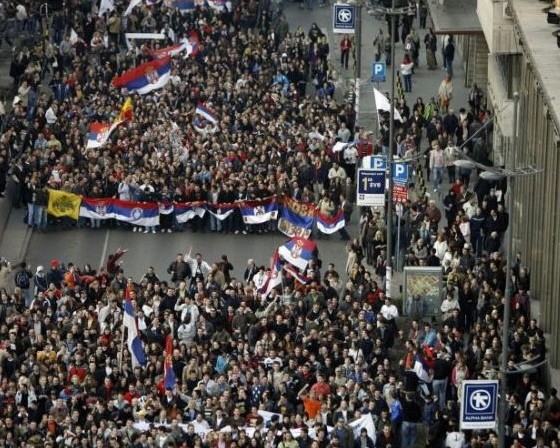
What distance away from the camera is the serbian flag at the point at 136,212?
7525 cm

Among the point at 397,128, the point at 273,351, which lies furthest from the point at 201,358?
the point at 397,128

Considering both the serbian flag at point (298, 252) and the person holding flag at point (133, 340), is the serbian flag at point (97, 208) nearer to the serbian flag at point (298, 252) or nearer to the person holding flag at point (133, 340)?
the serbian flag at point (298, 252)

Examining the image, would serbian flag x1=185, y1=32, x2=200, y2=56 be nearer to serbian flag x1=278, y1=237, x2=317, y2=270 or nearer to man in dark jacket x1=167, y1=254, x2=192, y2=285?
man in dark jacket x1=167, y1=254, x2=192, y2=285

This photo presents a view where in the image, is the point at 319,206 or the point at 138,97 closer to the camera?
the point at 319,206

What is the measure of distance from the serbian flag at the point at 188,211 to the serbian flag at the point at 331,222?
11.5 feet

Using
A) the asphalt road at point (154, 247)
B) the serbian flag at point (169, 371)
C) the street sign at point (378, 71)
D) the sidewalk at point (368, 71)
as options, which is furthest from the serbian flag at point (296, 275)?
the street sign at point (378, 71)

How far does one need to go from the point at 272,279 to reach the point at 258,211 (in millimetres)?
8981

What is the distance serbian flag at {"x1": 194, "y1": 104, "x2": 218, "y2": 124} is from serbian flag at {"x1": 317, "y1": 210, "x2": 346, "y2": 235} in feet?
24.6

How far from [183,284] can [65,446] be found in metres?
8.35

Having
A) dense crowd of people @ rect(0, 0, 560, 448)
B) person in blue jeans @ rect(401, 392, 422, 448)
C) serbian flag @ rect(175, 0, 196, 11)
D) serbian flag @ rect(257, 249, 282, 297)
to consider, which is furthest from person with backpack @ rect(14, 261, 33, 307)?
serbian flag @ rect(175, 0, 196, 11)

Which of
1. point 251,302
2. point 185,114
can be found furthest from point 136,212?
point 251,302

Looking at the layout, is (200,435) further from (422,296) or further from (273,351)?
(422,296)

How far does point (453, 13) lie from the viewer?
8244 cm

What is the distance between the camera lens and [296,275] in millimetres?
66000
